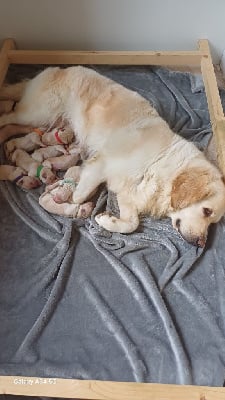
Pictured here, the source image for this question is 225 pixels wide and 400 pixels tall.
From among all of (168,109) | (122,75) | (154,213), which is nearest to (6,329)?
(154,213)

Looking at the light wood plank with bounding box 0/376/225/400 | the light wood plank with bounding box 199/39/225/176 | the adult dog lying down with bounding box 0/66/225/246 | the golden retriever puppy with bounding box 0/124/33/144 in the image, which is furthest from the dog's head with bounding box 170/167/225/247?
the golden retriever puppy with bounding box 0/124/33/144

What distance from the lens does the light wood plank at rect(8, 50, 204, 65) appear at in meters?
2.83

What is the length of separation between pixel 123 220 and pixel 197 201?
0.35 m

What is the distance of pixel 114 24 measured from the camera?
113 inches

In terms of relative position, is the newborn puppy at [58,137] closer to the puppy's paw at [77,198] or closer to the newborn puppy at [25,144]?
the newborn puppy at [25,144]

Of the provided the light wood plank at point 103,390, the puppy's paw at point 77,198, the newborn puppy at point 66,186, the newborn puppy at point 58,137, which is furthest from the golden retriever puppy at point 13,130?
the light wood plank at point 103,390

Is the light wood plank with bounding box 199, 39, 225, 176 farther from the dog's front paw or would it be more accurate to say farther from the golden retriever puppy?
the golden retriever puppy

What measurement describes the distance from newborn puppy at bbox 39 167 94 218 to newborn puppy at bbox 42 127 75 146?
0.96 ft

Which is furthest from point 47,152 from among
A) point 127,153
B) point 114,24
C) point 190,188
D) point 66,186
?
point 114,24

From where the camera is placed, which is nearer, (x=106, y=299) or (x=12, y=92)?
(x=106, y=299)

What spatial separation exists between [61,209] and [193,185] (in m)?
0.61

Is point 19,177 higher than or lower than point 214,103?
lower

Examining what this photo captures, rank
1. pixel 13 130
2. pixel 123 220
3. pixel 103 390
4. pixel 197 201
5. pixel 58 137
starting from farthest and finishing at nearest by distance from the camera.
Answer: pixel 13 130 < pixel 58 137 < pixel 123 220 < pixel 197 201 < pixel 103 390

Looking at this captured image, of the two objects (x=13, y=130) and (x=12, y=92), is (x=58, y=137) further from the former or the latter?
(x=12, y=92)
